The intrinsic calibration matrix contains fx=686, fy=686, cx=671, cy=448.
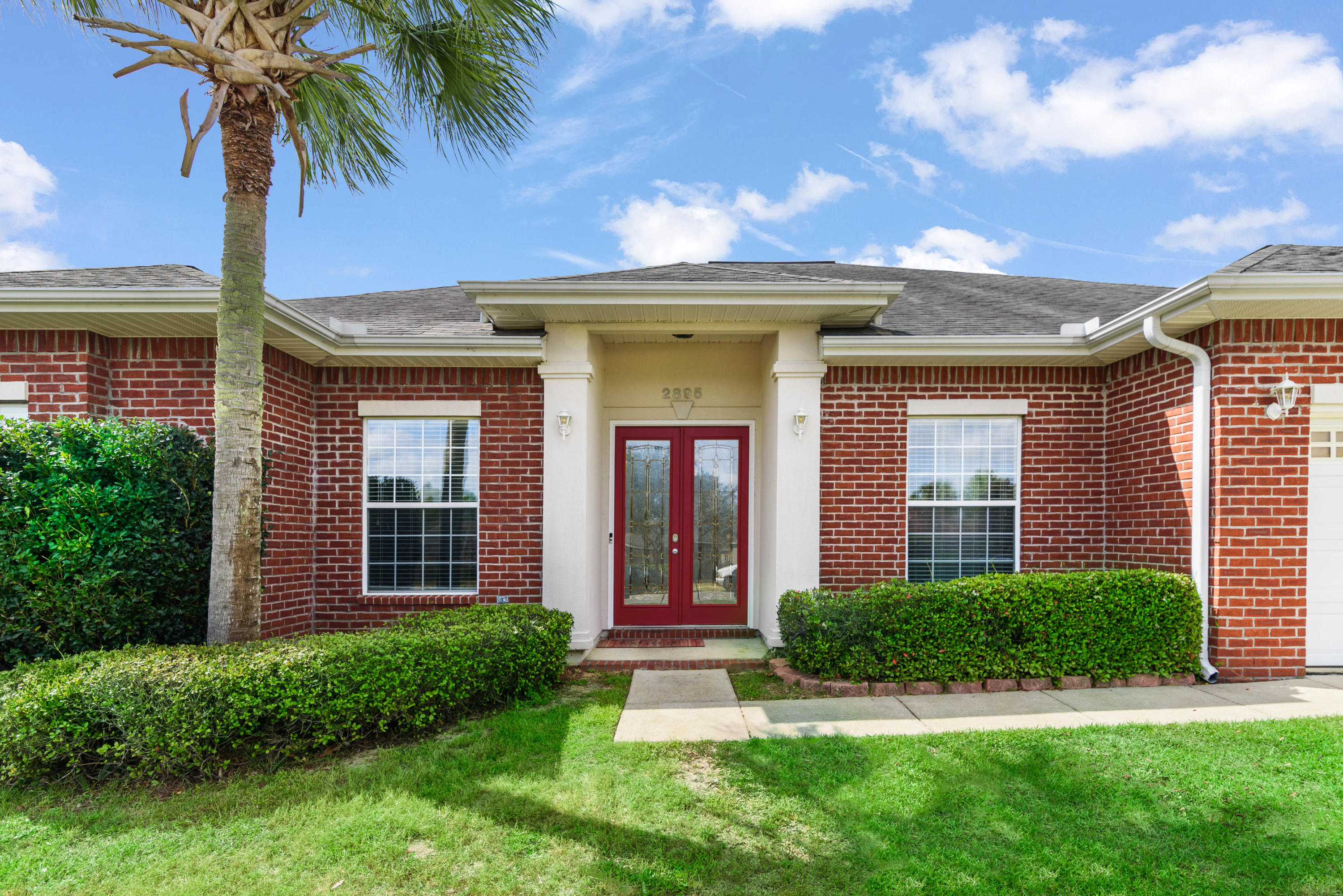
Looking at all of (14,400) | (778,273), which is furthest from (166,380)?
(778,273)

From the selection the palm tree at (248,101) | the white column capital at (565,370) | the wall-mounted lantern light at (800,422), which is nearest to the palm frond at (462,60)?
the palm tree at (248,101)

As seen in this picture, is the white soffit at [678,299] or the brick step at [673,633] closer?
the white soffit at [678,299]

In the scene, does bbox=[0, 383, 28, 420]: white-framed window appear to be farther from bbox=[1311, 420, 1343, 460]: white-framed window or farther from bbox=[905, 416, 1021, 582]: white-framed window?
bbox=[1311, 420, 1343, 460]: white-framed window

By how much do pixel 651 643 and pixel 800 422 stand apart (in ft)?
9.58

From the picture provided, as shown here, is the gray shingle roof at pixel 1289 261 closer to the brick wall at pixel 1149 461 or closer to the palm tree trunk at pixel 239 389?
the brick wall at pixel 1149 461

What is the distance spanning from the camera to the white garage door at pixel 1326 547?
20.1ft

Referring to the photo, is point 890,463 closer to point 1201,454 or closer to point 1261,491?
point 1201,454

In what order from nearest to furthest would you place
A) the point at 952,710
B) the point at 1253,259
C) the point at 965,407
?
the point at 952,710 < the point at 1253,259 < the point at 965,407

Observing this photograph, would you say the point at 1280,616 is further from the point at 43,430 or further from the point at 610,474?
the point at 43,430

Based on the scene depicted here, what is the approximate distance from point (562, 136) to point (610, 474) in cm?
470

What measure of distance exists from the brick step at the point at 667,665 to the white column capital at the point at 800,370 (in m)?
2.90

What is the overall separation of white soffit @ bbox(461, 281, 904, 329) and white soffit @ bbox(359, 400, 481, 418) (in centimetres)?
122

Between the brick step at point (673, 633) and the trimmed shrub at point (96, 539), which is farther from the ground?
the trimmed shrub at point (96, 539)

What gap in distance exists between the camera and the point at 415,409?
7.49m
